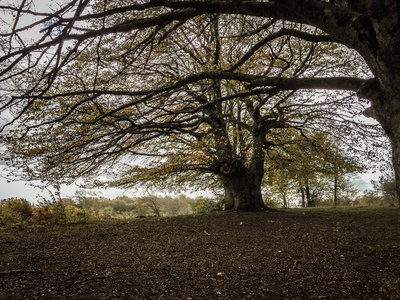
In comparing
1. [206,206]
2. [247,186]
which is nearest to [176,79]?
[247,186]

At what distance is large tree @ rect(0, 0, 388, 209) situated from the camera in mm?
3682

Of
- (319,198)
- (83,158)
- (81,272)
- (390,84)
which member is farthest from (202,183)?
(319,198)

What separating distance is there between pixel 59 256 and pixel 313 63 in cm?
1084

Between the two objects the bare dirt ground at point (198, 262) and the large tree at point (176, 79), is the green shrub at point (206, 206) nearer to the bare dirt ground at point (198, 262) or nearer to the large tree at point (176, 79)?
the large tree at point (176, 79)

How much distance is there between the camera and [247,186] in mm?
11680

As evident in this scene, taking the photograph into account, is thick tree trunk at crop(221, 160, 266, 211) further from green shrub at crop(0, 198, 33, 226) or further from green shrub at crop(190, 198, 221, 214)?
green shrub at crop(0, 198, 33, 226)

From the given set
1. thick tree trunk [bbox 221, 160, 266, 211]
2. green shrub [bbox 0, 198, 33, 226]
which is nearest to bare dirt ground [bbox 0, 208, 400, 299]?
green shrub [bbox 0, 198, 33, 226]

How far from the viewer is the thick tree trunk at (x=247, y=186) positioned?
1155cm

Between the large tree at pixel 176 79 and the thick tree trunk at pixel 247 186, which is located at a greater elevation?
the large tree at pixel 176 79

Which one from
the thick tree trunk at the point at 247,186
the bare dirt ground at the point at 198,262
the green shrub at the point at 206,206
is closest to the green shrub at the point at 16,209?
the bare dirt ground at the point at 198,262

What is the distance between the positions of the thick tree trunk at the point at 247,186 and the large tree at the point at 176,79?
50mm

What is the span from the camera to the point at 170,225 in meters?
8.45

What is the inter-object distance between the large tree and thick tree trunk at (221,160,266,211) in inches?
2.0

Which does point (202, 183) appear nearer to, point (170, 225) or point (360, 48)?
point (170, 225)
